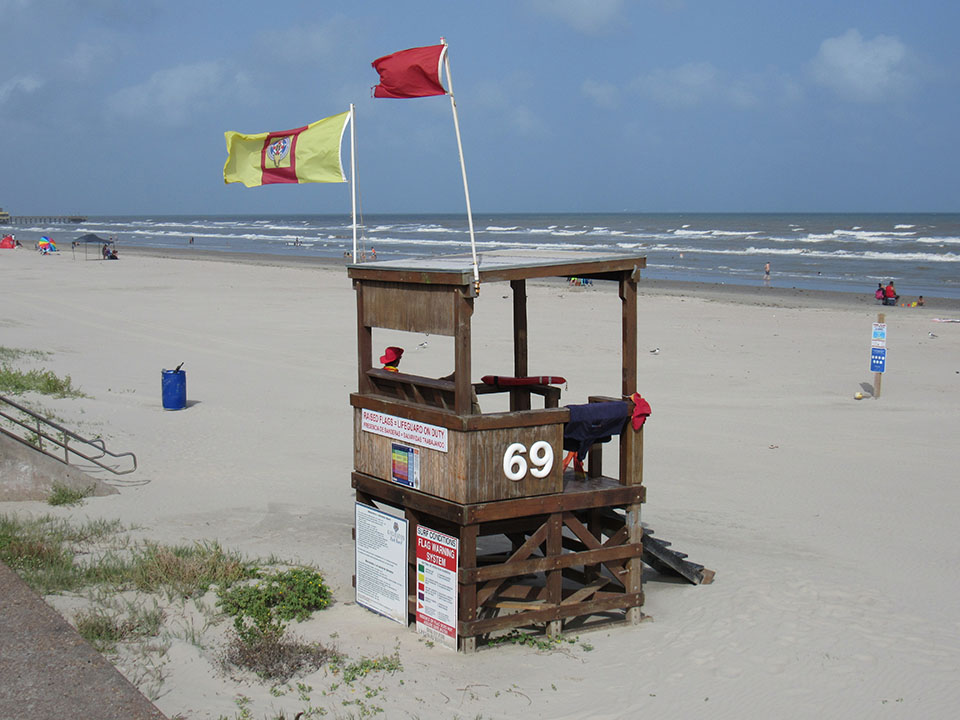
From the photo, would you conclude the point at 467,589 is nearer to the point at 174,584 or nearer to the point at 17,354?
the point at 174,584

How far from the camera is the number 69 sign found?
724 centimetres

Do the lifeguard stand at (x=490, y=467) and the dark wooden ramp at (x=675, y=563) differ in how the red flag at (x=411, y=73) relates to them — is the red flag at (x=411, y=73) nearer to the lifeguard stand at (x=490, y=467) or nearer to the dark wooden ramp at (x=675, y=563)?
the lifeguard stand at (x=490, y=467)

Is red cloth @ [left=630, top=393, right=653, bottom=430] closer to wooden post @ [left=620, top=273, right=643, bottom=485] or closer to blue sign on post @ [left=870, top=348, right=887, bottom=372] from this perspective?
wooden post @ [left=620, top=273, right=643, bottom=485]

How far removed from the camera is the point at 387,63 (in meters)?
7.53

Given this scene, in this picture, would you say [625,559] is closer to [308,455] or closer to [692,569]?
[692,569]

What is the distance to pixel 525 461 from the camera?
24.0 feet

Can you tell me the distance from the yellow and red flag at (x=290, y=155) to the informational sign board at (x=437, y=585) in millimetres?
3163

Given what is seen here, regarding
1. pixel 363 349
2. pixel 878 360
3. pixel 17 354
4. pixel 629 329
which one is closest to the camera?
pixel 629 329

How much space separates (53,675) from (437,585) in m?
2.72

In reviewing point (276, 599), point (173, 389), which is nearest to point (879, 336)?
point (173, 389)

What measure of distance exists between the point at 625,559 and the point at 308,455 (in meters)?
6.39

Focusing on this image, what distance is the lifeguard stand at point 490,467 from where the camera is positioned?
713cm

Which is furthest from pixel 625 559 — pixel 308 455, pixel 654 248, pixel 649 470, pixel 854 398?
pixel 654 248

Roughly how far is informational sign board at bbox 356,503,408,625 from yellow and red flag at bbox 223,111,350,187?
2870mm
